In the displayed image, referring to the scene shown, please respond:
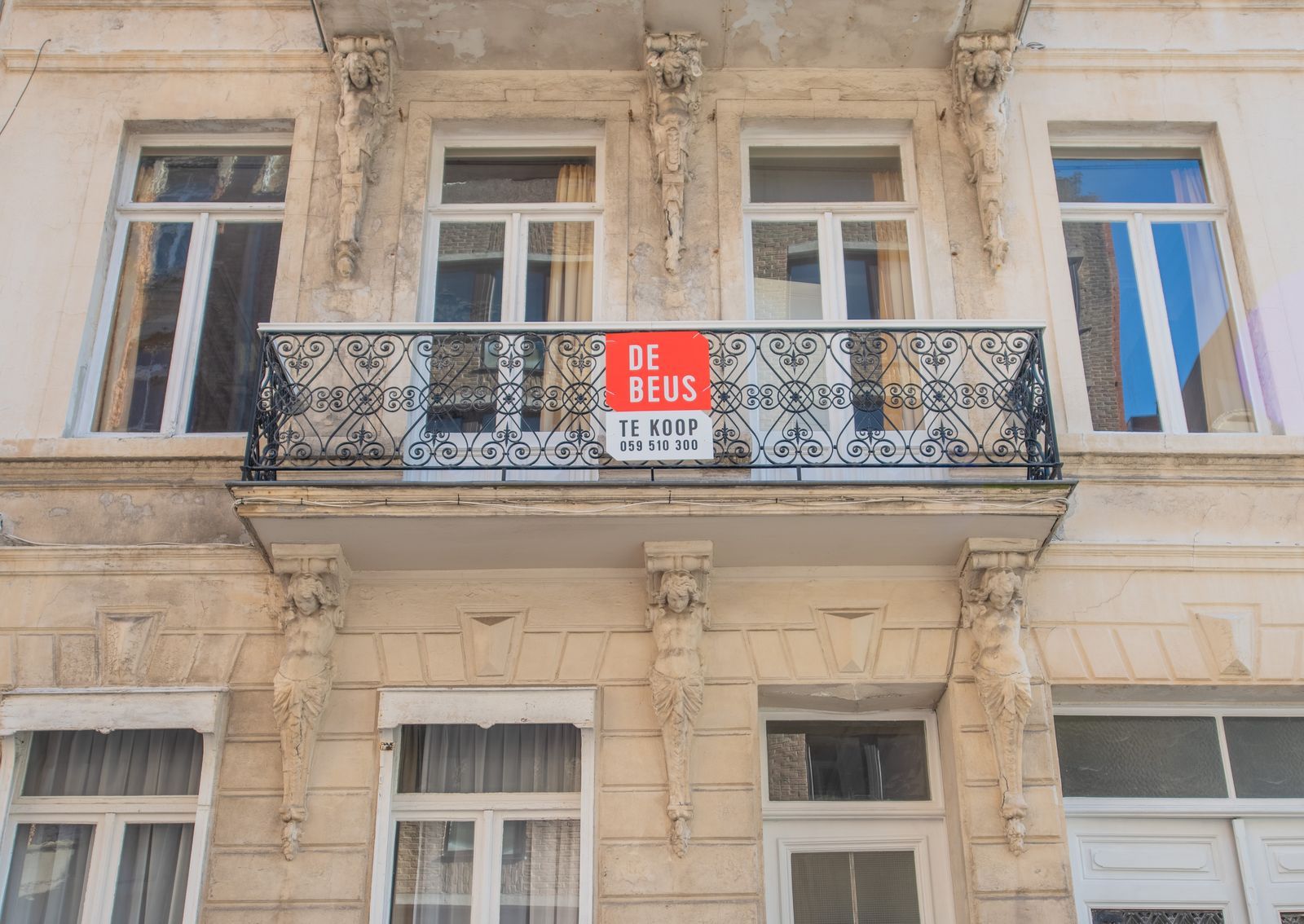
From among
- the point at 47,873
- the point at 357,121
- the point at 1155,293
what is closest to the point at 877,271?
the point at 1155,293

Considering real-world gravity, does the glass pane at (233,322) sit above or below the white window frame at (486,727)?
above

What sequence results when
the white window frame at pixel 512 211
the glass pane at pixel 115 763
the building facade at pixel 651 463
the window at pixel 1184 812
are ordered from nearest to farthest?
1. the building facade at pixel 651 463
2. the window at pixel 1184 812
3. the glass pane at pixel 115 763
4. the white window frame at pixel 512 211

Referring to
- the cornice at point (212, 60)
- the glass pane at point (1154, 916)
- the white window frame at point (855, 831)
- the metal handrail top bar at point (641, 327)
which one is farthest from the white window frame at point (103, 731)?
the glass pane at point (1154, 916)

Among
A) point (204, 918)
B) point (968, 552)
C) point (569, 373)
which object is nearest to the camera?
point (204, 918)

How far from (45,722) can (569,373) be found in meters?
3.34

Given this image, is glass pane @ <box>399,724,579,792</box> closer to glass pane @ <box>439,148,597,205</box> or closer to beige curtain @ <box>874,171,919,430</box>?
beige curtain @ <box>874,171,919,430</box>

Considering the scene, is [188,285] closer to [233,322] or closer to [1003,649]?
[233,322]

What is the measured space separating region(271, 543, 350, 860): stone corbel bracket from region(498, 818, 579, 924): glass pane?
1061 millimetres

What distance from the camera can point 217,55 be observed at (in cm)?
812

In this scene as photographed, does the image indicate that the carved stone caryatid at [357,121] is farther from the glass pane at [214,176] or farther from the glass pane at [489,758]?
the glass pane at [489,758]

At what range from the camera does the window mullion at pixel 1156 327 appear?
737 centimetres

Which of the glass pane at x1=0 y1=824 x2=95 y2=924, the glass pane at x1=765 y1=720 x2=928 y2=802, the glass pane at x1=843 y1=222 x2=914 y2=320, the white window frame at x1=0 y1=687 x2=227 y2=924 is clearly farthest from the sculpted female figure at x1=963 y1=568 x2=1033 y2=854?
the glass pane at x1=0 y1=824 x2=95 y2=924

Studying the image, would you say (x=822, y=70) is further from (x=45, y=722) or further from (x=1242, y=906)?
(x=45, y=722)

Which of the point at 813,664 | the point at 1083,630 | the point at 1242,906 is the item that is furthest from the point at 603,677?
the point at 1242,906
